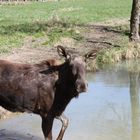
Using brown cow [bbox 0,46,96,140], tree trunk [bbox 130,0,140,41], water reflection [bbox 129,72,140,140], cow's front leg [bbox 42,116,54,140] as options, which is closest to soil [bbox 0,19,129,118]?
tree trunk [bbox 130,0,140,41]

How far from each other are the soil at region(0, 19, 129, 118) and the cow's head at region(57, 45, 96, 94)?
550 cm

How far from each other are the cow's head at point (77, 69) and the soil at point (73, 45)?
5.50 meters

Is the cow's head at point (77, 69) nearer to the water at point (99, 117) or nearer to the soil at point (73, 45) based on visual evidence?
the water at point (99, 117)

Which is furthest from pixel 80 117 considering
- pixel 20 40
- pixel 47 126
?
pixel 20 40

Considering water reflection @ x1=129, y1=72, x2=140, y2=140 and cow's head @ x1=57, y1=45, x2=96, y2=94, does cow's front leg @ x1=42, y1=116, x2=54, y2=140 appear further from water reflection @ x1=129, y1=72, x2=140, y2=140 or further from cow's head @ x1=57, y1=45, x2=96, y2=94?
water reflection @ x1=129, y1=72, x2=140, y2=140

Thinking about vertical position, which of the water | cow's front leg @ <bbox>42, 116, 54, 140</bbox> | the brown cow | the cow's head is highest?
the cow's head

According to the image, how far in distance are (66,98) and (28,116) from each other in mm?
2715

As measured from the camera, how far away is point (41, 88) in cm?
860

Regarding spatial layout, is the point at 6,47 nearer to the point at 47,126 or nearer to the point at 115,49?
the point at 115,49

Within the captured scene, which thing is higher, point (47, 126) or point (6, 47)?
point (47, 126)

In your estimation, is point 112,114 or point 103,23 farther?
point 103,23

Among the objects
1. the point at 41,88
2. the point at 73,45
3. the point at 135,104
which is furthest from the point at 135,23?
the point at 41,88

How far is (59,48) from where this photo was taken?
27.5ft

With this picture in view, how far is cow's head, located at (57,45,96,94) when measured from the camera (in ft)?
26.1
